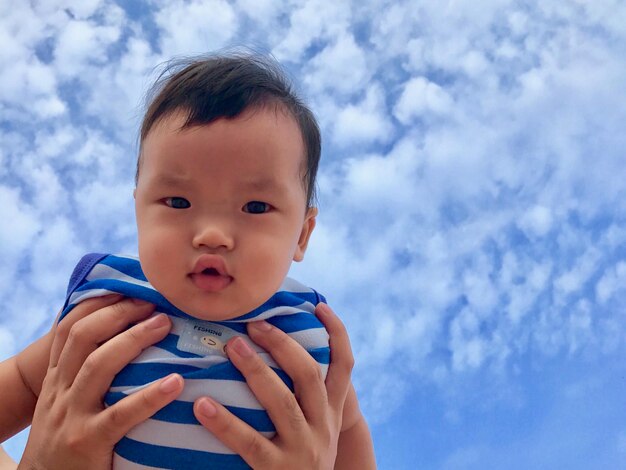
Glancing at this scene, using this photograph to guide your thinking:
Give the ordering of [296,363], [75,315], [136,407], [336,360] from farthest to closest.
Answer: [336,360], [75,315], [296,363], [136,407]

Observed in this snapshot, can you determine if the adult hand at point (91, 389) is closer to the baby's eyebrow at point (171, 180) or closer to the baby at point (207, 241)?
the baby at point (207, 241)

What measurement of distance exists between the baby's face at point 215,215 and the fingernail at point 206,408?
0.90 feet

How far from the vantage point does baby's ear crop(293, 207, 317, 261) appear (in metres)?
2.19

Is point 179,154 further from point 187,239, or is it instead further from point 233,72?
point 233,72

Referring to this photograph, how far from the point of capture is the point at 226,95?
73.3 inches

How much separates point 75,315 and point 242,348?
2.31 ft

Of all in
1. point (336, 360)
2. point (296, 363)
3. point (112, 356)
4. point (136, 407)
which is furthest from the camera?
point (336, 360)

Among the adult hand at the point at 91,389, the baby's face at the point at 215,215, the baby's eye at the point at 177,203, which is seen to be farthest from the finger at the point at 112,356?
the baby's eye at the point at 177,203

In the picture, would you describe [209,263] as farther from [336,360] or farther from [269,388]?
[336,360]

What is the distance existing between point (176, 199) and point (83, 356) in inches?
25.8

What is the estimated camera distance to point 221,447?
1.69 metres

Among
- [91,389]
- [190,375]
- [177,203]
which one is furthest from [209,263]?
[91,389]

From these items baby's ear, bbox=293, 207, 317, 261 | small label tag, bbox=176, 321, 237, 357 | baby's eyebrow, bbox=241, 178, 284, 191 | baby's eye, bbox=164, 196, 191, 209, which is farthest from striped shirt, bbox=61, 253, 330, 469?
baby's eyebrow, bbox=241, 178, 284, 191

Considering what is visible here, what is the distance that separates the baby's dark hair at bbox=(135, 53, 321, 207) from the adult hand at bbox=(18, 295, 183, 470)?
59 centimetres
